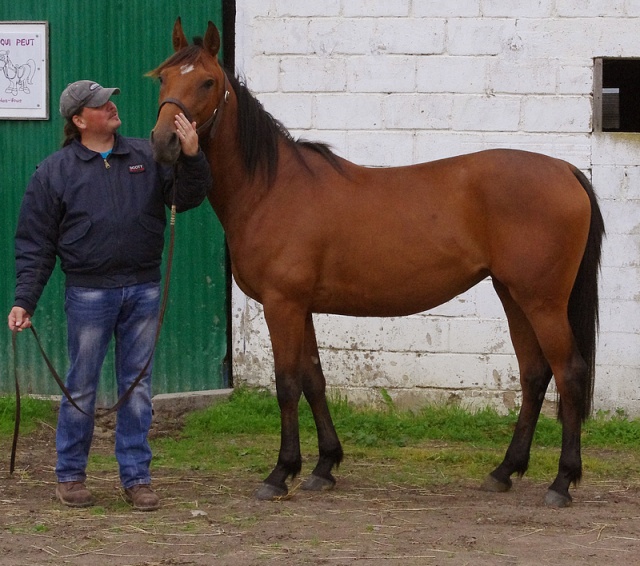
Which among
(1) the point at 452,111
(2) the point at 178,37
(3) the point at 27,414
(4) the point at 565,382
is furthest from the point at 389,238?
(3) the point at 27,414

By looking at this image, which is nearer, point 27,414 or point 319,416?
point 319,416

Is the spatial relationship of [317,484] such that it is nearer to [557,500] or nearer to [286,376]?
[286,376]

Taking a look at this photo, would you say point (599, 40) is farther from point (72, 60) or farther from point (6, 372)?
point (6, 372)

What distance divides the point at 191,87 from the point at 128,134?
240 centimetres

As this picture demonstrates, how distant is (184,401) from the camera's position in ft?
23.2

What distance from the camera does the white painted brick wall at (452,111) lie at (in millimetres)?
6656

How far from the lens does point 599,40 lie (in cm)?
663

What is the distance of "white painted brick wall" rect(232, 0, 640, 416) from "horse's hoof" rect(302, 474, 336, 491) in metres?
1.62

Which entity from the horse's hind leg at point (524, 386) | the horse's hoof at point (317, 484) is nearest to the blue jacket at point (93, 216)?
the horse's hoof at point (317, 484)

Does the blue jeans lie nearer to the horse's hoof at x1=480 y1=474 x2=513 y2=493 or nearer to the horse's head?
the horse's head

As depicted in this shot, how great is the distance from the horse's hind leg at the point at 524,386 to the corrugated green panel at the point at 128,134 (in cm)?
246

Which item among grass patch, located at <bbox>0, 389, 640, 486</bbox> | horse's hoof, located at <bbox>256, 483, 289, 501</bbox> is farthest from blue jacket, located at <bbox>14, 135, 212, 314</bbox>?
grass patch, located at <bbox>0, 389, 640, 486</bbox>

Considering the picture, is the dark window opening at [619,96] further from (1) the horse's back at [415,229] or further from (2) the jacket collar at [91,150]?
(2) the jacket collar at [91,150]

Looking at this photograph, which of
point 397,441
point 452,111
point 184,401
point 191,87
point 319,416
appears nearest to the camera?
point 191,87
